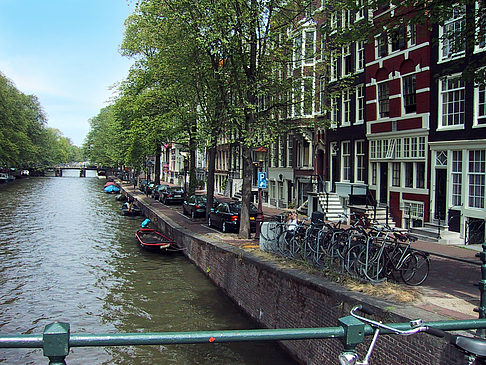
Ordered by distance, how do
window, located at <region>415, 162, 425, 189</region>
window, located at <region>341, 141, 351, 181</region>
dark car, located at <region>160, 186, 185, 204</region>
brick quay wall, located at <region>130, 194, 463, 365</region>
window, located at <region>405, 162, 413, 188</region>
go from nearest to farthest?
brick quay wall, located at <region>130, 194, 463, 365</region>, window, located at <region>415, 162, 425, 189</region>, window, located at <region>405, 162, 413, 188</region>, window, located at <region>341, 141, 351, 181</region>, dark car, located at <region>160, 186, 185, 204</region>

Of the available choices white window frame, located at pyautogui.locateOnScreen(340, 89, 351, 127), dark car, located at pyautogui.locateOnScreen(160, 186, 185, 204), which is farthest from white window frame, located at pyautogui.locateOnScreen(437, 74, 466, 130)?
dark car, located at pyautogui.locateOnScreen(160, 186, 185, 204)

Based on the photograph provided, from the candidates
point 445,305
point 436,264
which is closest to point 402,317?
point 445,305

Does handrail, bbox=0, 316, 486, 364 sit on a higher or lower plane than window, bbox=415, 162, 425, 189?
lower

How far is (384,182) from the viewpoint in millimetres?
23234

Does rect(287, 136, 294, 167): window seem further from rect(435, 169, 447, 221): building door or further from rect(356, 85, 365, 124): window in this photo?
rect(435, 169, 447, 221): building door

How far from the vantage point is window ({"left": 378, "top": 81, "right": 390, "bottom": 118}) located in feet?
75.0

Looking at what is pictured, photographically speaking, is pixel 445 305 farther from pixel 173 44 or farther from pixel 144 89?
pixel 144 89

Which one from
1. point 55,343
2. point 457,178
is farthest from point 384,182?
point 55,343

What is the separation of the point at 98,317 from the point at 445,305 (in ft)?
31.6

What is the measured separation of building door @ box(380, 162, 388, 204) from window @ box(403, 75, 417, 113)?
3.24 m

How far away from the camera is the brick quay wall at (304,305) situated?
6781 millimetres

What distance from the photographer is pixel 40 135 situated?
93.3m

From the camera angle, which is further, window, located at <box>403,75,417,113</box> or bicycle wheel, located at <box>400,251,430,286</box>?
window, located at <box>403,75,417,113</box>

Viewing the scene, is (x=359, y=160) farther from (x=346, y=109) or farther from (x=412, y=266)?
(x=412, y=266)
